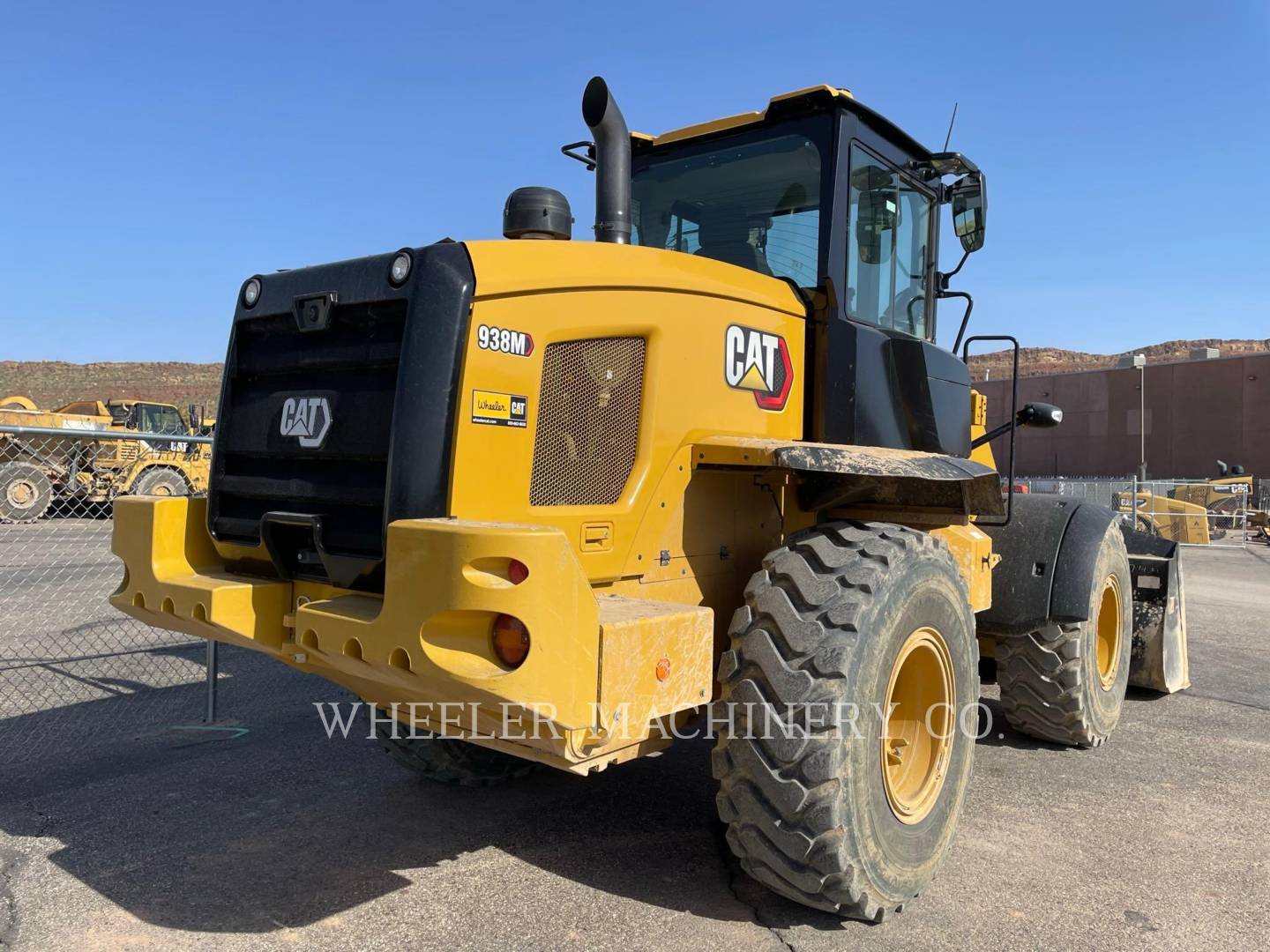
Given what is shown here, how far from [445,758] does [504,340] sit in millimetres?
2194

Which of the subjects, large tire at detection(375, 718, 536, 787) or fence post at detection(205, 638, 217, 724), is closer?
large tire at detection(375, 718, 536, 787)

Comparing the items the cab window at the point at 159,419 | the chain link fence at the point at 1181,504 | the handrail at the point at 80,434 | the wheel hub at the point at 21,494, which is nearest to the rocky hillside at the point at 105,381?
the cab window at the point at 159,419

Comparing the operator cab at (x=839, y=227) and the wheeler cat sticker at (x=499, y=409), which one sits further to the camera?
the operator cab at (x=839, y=227)

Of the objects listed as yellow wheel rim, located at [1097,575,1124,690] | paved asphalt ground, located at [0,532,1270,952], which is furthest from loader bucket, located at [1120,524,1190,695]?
paved asphalt ground, located at [0,532,1270,952]

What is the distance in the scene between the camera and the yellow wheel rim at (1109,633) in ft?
19.0

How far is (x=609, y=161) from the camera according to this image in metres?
3.70

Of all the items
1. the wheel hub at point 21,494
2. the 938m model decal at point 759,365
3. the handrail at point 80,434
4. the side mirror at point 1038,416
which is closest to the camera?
the 938m model decal at point 759,365

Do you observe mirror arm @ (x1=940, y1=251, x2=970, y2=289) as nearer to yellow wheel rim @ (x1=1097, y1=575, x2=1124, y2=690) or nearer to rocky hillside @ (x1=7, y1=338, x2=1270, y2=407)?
yellow wheel rim @ (x1=1097, y1=575, x2=1124, y2=690)

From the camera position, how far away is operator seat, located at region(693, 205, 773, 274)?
416cm

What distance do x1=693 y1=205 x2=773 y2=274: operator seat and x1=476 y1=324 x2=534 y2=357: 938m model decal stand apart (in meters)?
1.38

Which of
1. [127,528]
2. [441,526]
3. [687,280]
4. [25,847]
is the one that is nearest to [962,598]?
[687,280]

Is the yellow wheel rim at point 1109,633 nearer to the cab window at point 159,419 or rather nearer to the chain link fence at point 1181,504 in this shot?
the chain link fence at point 1181,504

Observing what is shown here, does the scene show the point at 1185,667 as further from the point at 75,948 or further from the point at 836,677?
the point at 75,948

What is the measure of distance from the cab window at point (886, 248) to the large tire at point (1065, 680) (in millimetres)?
1744
